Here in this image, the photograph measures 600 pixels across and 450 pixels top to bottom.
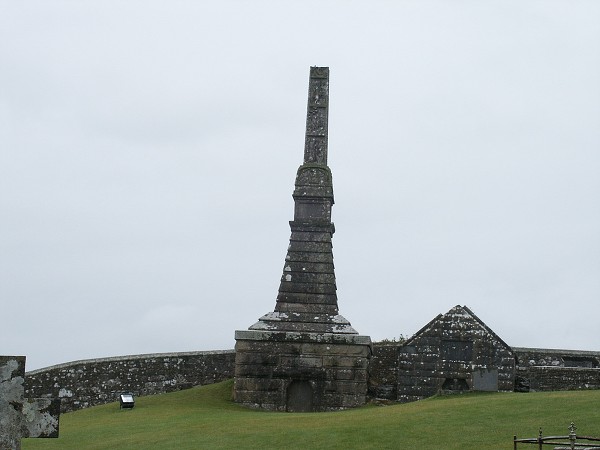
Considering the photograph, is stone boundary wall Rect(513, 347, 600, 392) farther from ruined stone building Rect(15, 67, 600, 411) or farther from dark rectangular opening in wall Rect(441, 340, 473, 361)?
dark rectangular opening in wall Rect(441, 340, 473, 361)

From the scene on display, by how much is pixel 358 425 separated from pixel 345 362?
8.55 metres

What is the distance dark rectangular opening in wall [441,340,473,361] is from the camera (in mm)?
30828

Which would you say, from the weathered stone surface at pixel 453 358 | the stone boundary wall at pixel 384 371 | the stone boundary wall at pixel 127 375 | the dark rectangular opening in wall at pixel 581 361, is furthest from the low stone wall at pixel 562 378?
the stone boundary wall at pixel 127 375

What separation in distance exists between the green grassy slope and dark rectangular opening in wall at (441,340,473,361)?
5135 mm

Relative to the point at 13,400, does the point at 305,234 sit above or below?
above

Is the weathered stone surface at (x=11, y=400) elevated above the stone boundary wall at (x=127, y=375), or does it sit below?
below

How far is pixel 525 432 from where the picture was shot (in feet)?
63.8

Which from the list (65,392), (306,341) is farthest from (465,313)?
(65,392)

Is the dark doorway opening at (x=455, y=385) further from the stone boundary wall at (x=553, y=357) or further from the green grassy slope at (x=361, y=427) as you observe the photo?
the green grassy slope at (x=361, y=427)

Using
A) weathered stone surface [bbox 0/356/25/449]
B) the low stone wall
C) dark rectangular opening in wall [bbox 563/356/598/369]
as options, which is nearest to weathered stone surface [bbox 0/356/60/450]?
weathered stone surface [bbox 0/356/25/449]

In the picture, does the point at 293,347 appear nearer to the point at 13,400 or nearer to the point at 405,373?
the point at 405,373

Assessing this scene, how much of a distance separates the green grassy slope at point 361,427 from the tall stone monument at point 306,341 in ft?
8.48

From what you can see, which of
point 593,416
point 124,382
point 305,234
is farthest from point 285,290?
point 593,416

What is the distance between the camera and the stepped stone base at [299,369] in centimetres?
2984
